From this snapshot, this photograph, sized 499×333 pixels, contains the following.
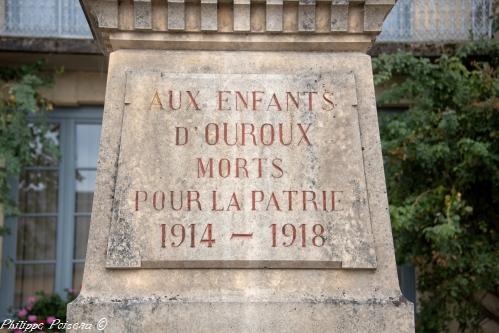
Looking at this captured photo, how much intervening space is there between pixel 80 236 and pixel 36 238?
1.62 feet

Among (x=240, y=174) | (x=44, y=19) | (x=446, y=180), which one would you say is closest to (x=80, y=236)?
(x=44, y=19)

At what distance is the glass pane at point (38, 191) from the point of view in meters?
8.62

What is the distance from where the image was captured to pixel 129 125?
12.6 ft

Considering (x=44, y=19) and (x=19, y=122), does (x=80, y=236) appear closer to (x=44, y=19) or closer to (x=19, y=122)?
(x=19, y=122)

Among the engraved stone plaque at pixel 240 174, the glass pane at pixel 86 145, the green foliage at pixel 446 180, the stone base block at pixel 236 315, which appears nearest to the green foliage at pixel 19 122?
the glass pane at pixel 86 145

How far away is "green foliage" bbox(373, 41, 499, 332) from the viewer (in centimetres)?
665

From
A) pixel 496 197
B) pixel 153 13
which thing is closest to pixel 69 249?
pixel 496 197

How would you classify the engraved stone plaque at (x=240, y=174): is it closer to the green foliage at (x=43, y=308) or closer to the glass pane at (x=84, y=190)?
the green foliage at (x=43, y=308)

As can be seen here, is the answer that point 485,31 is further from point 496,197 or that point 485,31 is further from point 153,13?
point 153,13

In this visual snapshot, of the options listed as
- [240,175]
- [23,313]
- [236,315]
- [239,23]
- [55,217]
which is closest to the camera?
[236,315]

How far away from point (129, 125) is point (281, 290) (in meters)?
1.12

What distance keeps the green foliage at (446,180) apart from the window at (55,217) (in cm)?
343

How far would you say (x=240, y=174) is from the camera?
3.84 m

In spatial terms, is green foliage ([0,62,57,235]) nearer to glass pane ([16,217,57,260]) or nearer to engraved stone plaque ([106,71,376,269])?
glass pane ([16,217,57,260])
